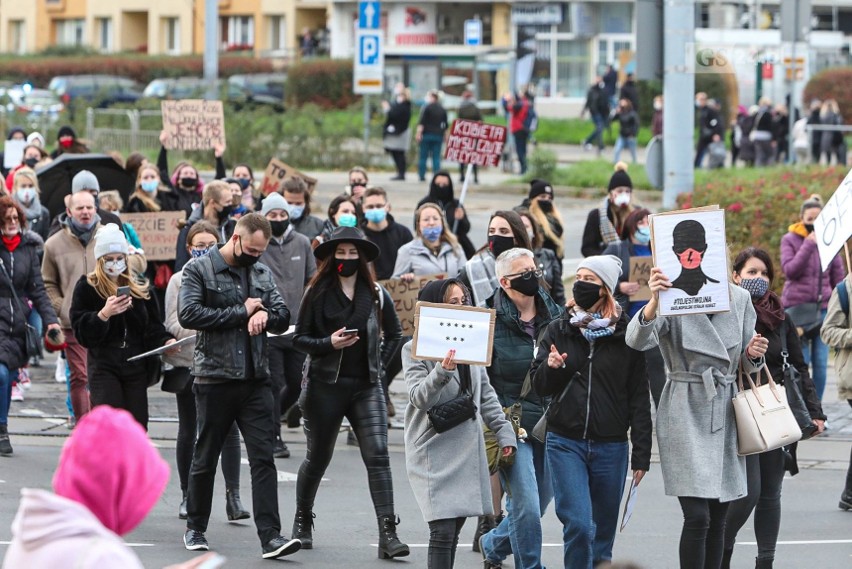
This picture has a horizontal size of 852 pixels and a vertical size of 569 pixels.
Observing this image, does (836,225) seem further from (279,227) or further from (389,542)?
(279,227)

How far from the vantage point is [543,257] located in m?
10.5

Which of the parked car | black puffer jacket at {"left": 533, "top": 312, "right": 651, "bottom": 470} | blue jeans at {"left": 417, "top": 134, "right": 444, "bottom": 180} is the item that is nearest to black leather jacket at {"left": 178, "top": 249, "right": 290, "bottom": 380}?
black puffer jacket at {"left": 533, "top": 312, "right": 651, "bottom": 470}

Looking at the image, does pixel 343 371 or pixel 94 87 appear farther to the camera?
pixel 94 87

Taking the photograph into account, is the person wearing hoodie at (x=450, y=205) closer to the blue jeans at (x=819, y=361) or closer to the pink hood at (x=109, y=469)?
the blue jeans at (x=819, y=361)

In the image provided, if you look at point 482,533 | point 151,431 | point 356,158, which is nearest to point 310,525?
point 482,533

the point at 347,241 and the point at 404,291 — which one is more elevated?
the point at 347,241

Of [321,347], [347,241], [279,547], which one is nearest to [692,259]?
[347,241]

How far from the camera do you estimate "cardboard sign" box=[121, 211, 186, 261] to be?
43.7 ft

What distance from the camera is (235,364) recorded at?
8.36m

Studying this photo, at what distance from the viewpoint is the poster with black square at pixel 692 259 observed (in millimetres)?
6992

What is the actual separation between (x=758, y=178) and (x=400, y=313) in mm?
7155

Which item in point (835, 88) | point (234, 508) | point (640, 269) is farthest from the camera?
point (835, 88)

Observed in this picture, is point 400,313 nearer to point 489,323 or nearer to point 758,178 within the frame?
point 489,323

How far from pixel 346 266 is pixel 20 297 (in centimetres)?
330
